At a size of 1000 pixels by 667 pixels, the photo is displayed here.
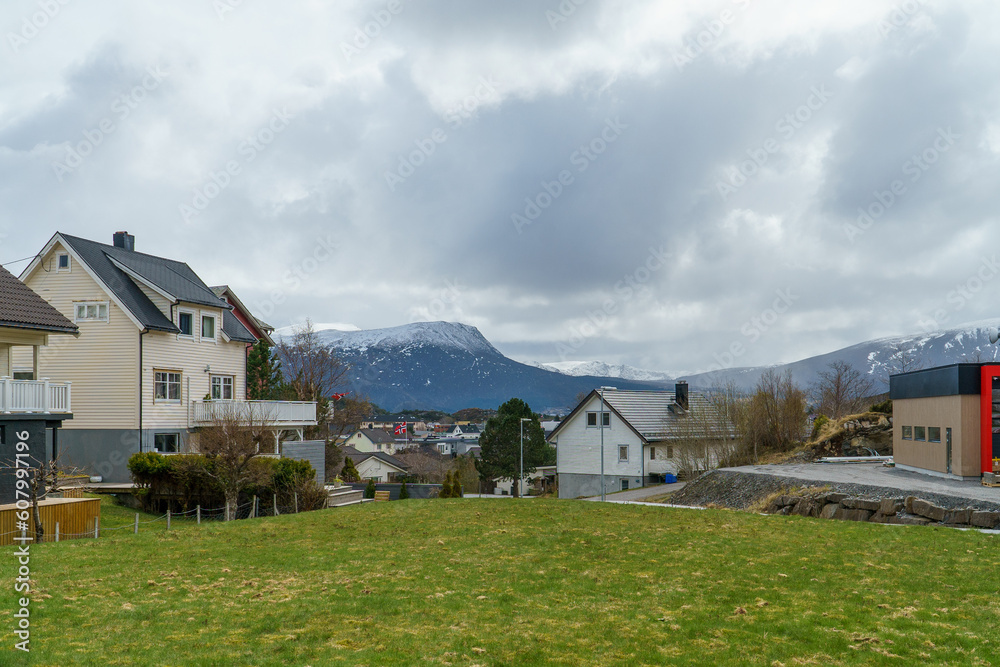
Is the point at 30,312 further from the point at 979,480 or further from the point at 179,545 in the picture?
the point at 979,480

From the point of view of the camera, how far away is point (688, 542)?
58.2ft

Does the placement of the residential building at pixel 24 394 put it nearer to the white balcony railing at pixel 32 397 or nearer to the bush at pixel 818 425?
the white balcony railing at pixel 32 397

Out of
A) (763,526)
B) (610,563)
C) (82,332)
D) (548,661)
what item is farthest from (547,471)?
(548,661)

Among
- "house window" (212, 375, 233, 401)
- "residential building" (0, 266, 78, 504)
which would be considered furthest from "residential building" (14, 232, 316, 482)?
"residential building" (0, 266, 78, 504)

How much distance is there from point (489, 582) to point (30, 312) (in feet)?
64.6

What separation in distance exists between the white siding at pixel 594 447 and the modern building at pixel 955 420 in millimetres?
23318

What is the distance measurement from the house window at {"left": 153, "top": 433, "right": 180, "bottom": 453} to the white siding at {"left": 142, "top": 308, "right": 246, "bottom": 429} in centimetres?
49

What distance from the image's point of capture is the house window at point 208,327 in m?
38.4

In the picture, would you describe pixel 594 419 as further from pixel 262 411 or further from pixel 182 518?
pixel 182 518

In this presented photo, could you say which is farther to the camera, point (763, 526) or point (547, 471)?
point (547, 471)

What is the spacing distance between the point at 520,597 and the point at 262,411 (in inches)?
1125

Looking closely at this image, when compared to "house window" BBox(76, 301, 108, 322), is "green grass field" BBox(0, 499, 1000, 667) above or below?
below

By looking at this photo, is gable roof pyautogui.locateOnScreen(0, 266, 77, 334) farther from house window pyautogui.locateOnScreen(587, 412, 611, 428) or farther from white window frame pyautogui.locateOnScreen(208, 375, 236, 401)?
house window pyautogui.locateOnScreen(587, 412, 611, 428)

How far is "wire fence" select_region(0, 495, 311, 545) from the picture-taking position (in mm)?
19047
